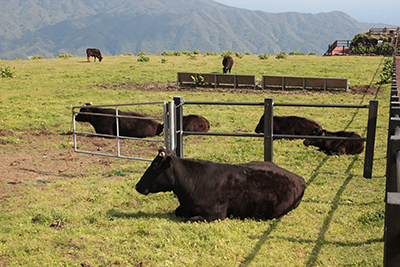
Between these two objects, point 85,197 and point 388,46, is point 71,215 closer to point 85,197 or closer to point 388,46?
point 85,197

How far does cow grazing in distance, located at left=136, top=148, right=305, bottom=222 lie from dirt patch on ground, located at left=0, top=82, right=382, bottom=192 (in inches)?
121

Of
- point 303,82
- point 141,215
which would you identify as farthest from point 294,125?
point 303,82

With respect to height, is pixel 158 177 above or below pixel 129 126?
above

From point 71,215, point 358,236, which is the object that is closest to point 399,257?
point 358,236

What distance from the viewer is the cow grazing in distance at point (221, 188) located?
5680 mm

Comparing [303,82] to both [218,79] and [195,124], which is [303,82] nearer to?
[218,79]

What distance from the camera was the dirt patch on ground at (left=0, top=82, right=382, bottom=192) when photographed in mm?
8656

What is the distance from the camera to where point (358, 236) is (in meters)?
5.02

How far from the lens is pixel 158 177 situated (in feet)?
19.3

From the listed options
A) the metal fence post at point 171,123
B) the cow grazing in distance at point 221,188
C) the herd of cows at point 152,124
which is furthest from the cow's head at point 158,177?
the herd of cows at point 152,124

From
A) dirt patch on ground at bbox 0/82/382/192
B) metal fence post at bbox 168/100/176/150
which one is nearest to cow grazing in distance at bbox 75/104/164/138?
dirt patch on ground at bbox 0/82/382/192

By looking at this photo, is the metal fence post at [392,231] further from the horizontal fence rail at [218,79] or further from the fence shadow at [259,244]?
the horizontal fence rail at [218,79]

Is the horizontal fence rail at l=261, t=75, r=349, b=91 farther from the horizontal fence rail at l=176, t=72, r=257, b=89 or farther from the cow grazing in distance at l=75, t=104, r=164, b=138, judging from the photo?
the cow grazing in distance at l=75, t=104, r=164, b=138

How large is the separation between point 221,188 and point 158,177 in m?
1.01
